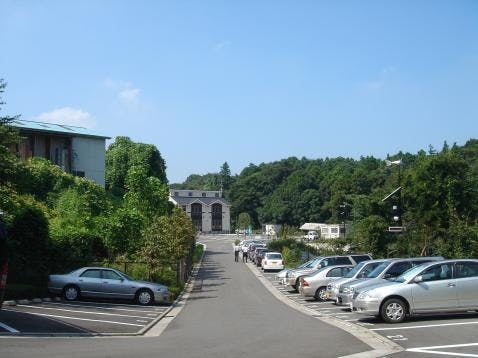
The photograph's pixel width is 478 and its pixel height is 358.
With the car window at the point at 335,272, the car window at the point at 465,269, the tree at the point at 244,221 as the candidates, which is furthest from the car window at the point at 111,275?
the tree at the point at 244,221

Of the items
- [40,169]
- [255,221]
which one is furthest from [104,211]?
[255,221]

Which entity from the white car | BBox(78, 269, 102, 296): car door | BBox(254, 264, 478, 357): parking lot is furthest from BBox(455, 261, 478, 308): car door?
the white car

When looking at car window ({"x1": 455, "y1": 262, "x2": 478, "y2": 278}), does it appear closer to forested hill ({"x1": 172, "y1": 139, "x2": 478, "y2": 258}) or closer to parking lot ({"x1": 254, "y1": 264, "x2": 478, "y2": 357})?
parking lot ({"x1": 254, "y1": 264, "x2": 478, "y2": 357})

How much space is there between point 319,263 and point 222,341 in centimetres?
1757

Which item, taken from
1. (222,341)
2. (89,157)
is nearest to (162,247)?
(222,341)

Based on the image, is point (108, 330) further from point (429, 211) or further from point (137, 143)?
point (137, 143)

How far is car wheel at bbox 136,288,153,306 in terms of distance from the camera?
24141mm

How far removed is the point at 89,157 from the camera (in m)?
58.2

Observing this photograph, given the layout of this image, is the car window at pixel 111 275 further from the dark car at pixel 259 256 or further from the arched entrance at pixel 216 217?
the arched entrance at pixel 216 217

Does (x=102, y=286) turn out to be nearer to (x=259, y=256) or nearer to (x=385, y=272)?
(x=385, y=272)

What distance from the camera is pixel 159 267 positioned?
29.7 m

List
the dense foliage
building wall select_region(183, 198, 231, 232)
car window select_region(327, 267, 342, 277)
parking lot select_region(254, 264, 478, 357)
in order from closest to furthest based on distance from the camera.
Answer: parking lot select_region(254, 264, 478, 357)
the dense foliage
car window select_region(327, 267, 342, 277)
building wall select_region(183, 198, 231, 232)

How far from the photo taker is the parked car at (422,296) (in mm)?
15758

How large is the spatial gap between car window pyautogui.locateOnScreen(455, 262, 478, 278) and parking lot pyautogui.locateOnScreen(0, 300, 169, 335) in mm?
8182
